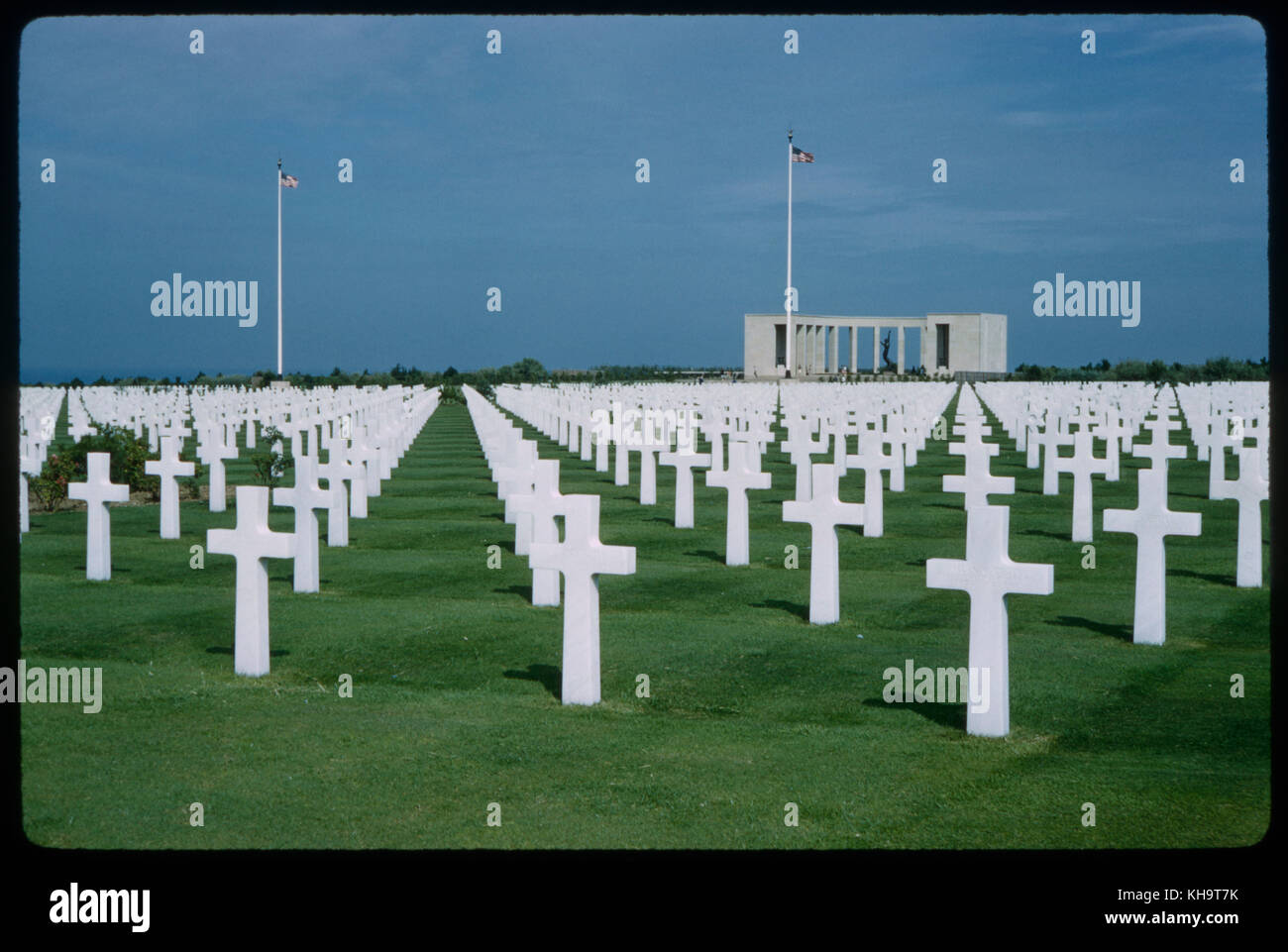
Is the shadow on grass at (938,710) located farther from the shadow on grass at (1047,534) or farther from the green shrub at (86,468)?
the green shrub at (86,468)

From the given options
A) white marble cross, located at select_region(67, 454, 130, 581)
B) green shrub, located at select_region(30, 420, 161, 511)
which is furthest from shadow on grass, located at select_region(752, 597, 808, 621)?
green shrub, located at select_region(30, 420, 161, 511)

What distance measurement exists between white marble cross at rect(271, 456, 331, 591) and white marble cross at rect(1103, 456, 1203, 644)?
5.94 metres

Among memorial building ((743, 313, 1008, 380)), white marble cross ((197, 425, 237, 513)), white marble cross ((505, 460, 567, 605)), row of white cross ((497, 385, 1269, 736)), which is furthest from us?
memorial building ((743, 313, 1008, 380))

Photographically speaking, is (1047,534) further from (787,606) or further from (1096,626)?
(787,606)

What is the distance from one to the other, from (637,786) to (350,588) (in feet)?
18.7

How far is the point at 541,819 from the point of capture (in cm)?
498

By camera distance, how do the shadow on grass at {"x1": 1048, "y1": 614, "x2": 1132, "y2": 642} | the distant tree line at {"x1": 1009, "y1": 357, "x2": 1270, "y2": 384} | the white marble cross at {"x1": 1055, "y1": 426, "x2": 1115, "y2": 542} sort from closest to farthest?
the shadow on grass at {"x1": 1048, "y1": 614, "x2": 1132, "y2": 642} < the white marble cross at {"x1": 1055, "y1": 426, "x2": 1115, "y2": 542} < the distant tree line at {"x1": 1009, "y1": 357, "x2": 1270, "y2": 384}

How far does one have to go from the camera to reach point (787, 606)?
9.77 meters

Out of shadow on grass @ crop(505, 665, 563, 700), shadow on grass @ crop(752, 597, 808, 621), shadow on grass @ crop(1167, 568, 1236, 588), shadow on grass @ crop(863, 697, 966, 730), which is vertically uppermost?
shadow on grass @ crop(1167, 568, 1236, 588)

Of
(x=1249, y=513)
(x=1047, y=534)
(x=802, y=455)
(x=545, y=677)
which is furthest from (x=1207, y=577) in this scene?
(x=545, y=677)

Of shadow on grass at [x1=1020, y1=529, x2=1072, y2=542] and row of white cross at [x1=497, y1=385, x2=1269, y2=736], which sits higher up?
row of white cross at [x1=497, y1=385, x2=1269, y2=736]

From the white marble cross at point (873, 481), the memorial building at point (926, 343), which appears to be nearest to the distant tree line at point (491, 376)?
the memorial building at point (926, 343)

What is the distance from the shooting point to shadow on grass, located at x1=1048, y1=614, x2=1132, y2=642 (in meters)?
8.73

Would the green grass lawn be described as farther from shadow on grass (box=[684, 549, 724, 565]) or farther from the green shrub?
the green shrub
